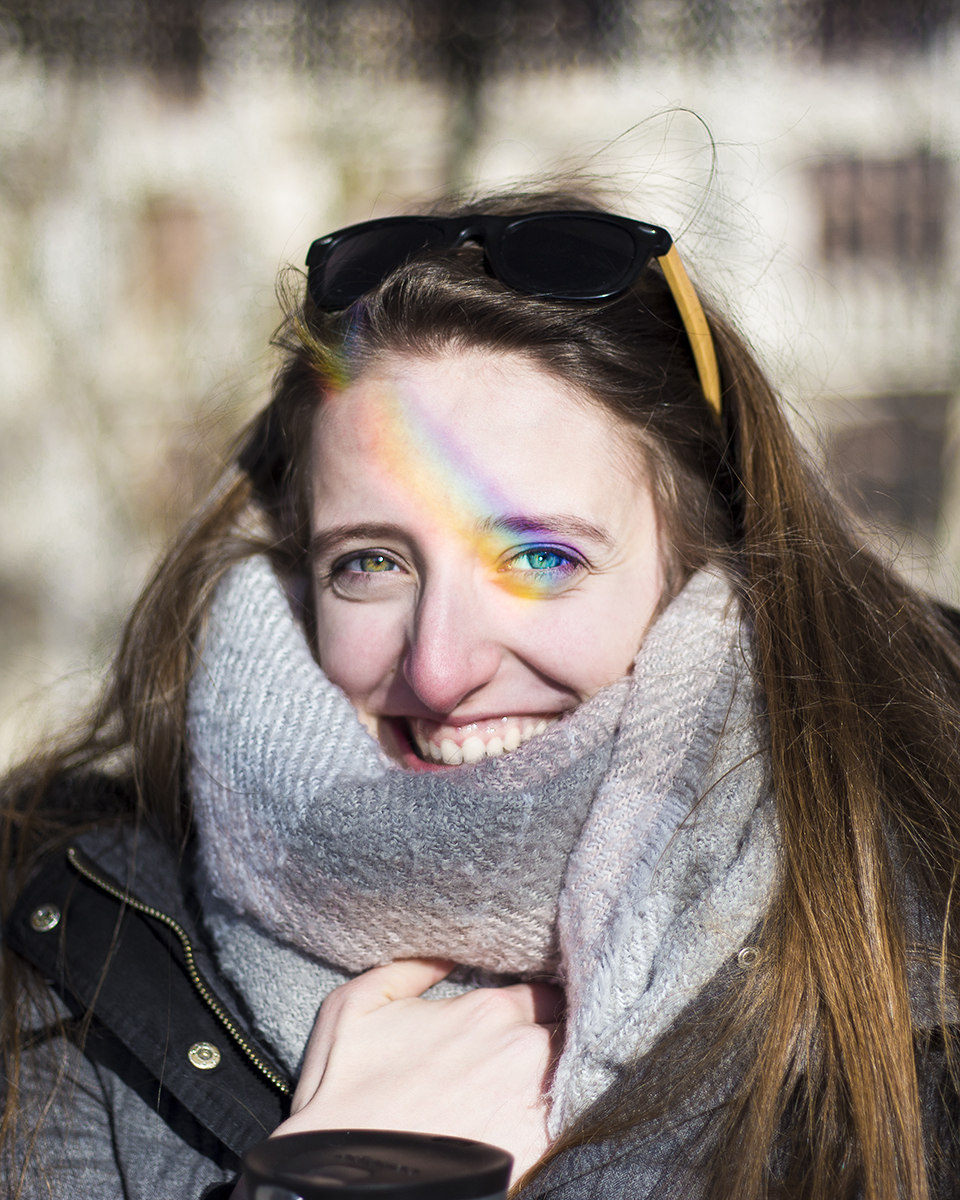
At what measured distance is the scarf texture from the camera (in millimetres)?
1177

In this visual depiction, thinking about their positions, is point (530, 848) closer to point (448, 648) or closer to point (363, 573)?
point (448, 648)

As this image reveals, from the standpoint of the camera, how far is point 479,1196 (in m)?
0.79

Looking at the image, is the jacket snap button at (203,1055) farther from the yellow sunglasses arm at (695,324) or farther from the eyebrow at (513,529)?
the yellow sunglasses arm at (695,324)

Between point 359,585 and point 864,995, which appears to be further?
point 359,585

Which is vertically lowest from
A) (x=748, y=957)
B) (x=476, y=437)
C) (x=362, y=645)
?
(x=748, y=957)

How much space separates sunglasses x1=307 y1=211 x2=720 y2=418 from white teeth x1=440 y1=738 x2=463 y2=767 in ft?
2.29

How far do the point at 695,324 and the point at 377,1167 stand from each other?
50.3 inches

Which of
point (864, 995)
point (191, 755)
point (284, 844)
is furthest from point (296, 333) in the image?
point (864, 995)

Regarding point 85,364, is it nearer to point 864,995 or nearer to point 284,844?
point 284,844

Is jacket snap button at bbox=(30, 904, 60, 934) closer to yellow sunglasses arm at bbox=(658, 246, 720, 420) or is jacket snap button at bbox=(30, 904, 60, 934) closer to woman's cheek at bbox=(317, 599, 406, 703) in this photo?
woman's cheek at bbox=(317, 599, 406, 703)

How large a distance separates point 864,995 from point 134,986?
1002mm

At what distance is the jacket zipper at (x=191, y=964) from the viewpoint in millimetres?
1343

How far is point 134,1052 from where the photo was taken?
1.33m

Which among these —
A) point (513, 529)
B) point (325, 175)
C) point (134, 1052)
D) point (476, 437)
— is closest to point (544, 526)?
point (513, 529)
